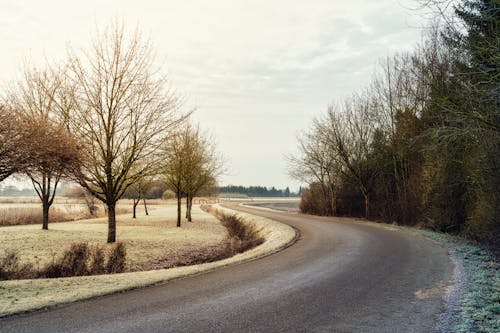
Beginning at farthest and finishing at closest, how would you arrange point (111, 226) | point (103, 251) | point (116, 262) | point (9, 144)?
1. point (111, 226)
2. point (103, 251)
3. point (116, 262)
4. point (9, 144)

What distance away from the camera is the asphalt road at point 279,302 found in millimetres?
5582

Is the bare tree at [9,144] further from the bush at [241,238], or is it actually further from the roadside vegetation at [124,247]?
the bush at [241,238]

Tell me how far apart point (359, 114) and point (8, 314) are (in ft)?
96.1

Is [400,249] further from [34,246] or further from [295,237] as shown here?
[34,246]

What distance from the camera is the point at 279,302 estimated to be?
6.75 meters

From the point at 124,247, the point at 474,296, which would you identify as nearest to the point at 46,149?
the point at 124,247

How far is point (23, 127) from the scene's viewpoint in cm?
976

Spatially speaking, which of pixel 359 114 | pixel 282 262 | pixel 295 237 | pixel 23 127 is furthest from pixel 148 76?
pixel 359 114

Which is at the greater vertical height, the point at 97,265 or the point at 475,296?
the point at 475,296

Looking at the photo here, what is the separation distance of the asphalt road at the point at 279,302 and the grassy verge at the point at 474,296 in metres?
0.32

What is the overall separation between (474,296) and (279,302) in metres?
4.04

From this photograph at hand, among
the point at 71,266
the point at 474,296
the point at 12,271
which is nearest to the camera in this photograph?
the point at 474,296

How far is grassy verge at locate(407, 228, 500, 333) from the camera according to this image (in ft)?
18.3

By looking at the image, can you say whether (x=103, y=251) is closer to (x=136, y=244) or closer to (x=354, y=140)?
(x=136, y=244)
